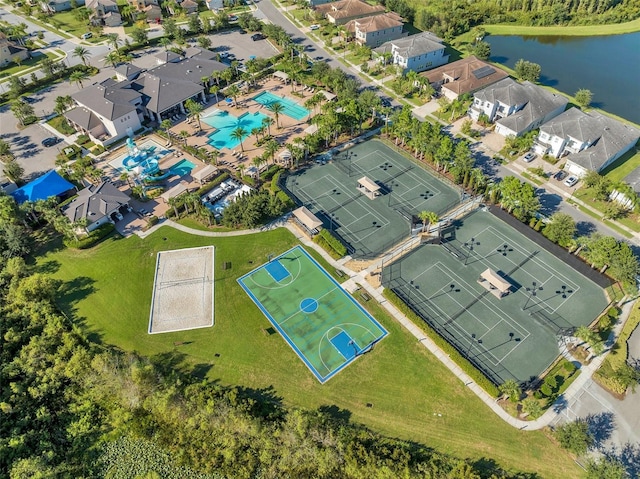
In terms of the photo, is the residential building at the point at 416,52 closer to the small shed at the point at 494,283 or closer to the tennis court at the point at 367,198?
the tennis court at the point at 367,198

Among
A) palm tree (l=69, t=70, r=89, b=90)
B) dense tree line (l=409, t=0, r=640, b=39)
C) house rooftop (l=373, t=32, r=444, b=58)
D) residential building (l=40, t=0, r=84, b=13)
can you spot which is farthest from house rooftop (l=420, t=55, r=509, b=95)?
residential building (l=40, t=0, r=84, b=13)

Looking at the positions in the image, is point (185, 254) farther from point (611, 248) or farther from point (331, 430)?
point (611, 248)

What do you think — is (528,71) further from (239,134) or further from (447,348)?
(447,348)

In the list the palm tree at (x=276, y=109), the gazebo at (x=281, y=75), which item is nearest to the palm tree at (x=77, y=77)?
the gazebo at (x=281, y=75)

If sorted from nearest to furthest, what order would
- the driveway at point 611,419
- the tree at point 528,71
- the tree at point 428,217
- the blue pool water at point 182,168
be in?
the driveway at point 611,419
the tree at point 428,217
the blue pool water at point 182,168
the tree at point 528,71

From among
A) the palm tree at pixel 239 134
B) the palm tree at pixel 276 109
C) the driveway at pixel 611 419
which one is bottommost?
the driveway at pixel 611 419

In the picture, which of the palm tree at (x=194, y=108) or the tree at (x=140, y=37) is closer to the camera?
the palm tree at (x=194, y=108)

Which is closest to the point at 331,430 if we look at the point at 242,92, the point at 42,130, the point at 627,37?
the point at 242,92

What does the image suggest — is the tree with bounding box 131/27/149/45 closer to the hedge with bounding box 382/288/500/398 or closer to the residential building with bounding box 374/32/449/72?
the residential building with bounding box 374/32/449/72
